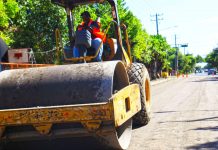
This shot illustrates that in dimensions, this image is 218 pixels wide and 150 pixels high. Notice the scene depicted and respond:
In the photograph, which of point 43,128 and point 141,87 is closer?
point 43,128

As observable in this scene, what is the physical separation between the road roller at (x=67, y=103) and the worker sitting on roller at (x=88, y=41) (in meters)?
1.09

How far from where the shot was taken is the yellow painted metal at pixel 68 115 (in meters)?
4.71

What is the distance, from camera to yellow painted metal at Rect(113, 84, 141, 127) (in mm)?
4845

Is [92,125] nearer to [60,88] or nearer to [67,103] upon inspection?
[67,103]

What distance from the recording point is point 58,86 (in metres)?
5.37

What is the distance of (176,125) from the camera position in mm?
8062

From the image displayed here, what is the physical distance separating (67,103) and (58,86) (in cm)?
28

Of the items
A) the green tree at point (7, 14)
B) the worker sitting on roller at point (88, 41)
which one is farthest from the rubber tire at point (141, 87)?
the green tree at point (7, 14)

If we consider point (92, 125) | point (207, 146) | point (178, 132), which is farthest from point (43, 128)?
point (178, 132)

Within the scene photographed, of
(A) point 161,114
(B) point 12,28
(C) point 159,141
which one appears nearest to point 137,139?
(C) point 159,141

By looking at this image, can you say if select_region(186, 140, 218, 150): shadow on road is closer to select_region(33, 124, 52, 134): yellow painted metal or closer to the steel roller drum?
the steel roller drum

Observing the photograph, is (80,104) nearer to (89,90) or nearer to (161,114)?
(89,90)

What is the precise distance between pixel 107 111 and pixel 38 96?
46.9 inches

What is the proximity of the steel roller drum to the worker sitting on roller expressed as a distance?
4.22 feet
